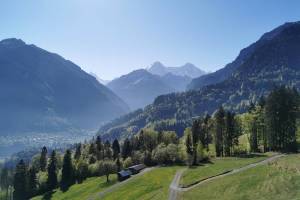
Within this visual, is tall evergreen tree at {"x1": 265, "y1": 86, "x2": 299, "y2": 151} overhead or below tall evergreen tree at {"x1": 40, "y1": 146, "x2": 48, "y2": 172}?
overhead

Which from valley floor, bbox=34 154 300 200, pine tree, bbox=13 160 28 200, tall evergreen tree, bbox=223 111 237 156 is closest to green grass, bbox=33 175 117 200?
valley floor, bbox=34 154 300 200

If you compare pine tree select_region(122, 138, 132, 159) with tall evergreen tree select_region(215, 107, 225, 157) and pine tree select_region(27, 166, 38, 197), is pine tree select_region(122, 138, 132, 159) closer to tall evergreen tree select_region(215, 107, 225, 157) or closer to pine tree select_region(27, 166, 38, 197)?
pine tree select_region(27, 166, 38, 197)

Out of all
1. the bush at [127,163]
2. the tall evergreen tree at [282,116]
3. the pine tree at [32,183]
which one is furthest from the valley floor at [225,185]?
the pine tree at [32,183]

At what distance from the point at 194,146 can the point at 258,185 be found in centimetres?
7012

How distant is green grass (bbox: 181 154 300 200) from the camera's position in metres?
55.2

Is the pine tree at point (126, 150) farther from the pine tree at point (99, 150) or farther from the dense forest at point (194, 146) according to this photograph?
the pine tree at point (99, 150)

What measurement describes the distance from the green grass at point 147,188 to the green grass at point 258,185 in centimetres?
1092

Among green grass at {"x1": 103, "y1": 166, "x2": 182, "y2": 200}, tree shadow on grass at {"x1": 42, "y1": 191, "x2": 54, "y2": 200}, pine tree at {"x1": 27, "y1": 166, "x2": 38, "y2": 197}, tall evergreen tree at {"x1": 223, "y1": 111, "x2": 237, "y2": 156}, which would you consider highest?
tall evergreen tree at {"x1": 223, "y1": 111, "x2": 237, "y2": 156}

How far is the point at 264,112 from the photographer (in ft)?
373

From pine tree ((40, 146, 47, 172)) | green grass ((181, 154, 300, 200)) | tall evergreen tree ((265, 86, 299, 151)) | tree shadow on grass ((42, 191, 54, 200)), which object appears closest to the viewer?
green grass ((181, 154, 300, 200))

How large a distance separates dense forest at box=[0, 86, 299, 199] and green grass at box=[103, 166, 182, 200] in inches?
563

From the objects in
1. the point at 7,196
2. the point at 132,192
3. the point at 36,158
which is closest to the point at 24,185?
the point at 7,196

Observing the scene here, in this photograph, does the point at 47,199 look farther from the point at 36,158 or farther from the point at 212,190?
the point at 212,190

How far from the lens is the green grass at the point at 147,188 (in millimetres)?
83244
